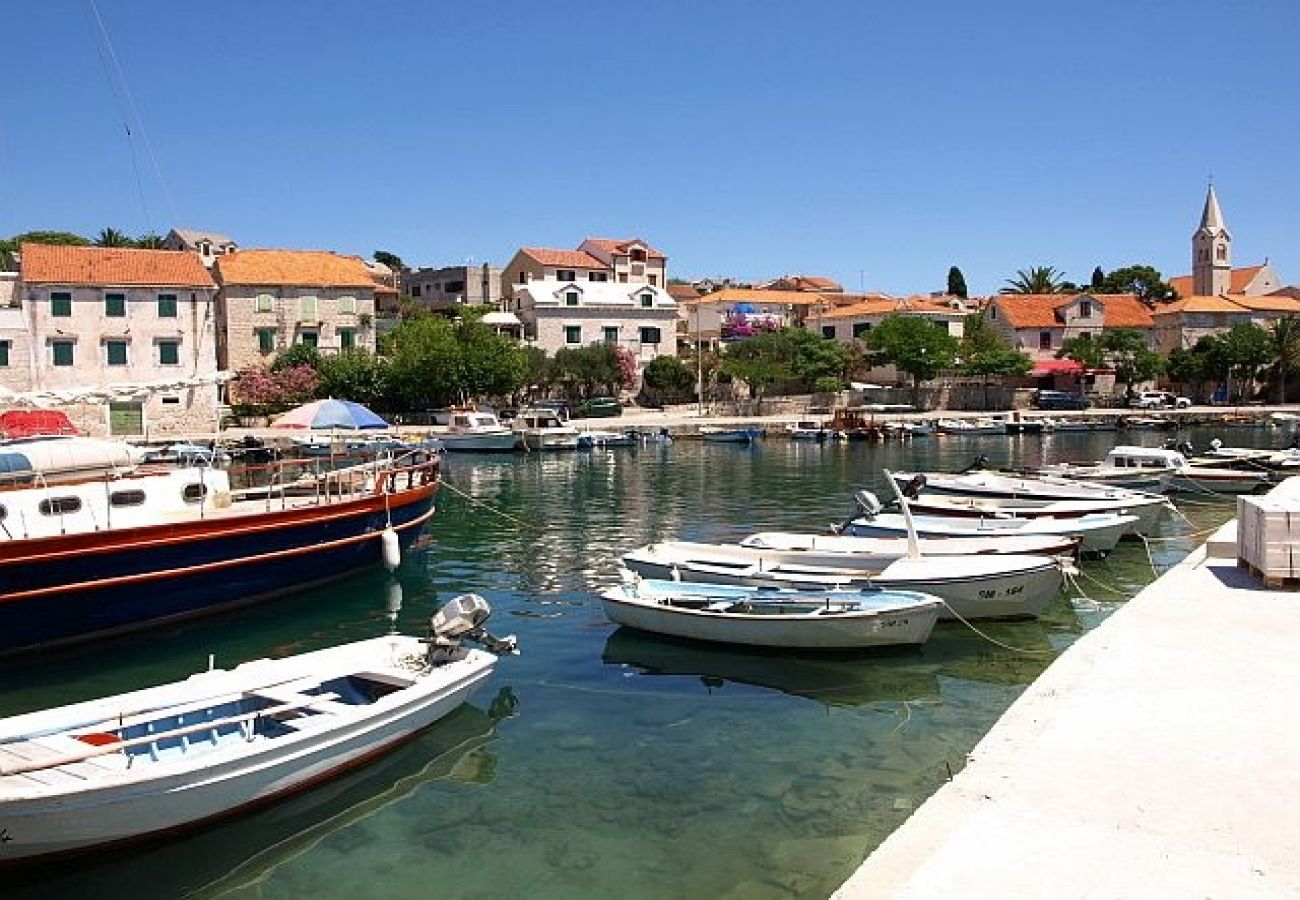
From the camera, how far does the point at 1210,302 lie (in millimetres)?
100188

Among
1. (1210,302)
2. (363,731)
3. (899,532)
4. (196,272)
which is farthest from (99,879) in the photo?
(1210,302)

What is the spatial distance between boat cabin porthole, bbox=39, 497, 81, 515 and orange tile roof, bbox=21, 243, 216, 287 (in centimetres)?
5218

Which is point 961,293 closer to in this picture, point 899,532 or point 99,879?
point 899,532

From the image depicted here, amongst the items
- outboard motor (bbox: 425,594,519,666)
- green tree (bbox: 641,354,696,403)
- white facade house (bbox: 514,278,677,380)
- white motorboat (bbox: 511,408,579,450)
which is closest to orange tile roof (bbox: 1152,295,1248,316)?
green tree (bbox: 641,354,696,403)

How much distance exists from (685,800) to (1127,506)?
2088 cm

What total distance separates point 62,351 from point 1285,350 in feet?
298

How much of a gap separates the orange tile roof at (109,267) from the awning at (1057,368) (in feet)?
221

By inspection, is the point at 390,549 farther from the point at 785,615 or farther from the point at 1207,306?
the point at 1207,306

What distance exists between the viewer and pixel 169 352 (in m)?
68.7

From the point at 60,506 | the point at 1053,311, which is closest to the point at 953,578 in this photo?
the point at 60,506

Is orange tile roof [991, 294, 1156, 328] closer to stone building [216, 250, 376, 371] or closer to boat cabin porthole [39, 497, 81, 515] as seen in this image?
stone building [216, 250, 376, 371]

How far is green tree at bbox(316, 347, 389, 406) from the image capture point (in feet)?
232

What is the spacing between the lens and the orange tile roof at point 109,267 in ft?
214

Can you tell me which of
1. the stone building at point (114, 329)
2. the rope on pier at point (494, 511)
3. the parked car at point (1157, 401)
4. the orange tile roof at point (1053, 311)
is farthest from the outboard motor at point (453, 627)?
the orange tile roof at point (1053, 311)
